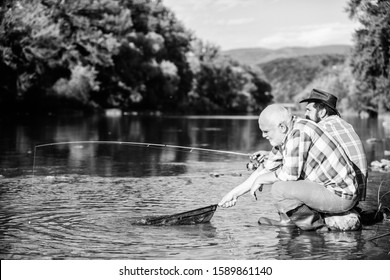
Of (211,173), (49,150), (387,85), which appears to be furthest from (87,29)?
(211,173)

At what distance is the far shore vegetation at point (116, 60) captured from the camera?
42584mm

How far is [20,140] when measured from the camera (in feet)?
84.4

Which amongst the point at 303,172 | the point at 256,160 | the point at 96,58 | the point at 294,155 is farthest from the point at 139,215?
the point at 96,58

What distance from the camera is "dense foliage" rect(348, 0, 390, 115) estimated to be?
1455 inches

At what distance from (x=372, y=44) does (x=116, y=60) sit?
3319 centimetres

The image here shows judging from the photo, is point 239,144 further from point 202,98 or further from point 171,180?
point 202,98

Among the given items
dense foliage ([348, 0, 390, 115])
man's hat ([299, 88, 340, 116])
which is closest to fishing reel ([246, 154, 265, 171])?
man's hat ([299, 88, 340, 116])

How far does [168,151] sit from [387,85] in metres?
21.6

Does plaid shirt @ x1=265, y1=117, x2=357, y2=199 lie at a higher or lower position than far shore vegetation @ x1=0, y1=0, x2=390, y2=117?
lower

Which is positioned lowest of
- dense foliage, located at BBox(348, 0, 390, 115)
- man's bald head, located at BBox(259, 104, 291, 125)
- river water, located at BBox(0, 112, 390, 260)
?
river water, located at BBox(0, 112, 390, 260)

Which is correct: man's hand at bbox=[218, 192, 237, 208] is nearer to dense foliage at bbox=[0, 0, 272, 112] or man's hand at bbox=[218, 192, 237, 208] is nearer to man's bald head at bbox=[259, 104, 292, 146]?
man's bald head at bbox=[259, 104, 292, 146]

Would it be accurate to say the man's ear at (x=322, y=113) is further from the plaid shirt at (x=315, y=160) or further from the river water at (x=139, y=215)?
the river water at (x=139, y=215)

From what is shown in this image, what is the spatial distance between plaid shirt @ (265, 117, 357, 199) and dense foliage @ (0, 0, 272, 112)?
132 ft

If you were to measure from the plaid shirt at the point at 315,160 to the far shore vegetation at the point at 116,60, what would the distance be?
97.3 feet
